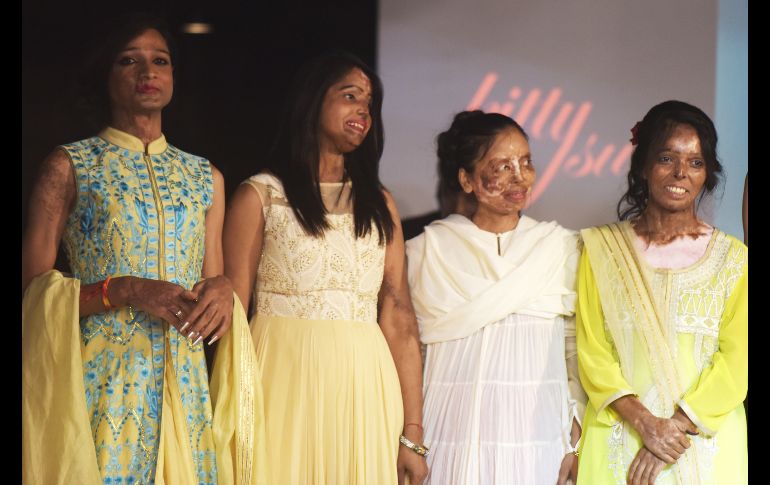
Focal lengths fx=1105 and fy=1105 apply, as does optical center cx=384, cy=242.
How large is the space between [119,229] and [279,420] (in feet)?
2.65

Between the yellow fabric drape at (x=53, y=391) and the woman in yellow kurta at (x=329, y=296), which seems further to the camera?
the woman in yellow kurta at (x=329, y=296)

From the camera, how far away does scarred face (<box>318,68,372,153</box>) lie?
153 inches

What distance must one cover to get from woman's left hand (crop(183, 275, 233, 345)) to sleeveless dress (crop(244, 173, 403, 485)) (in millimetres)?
277

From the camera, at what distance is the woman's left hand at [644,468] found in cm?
366

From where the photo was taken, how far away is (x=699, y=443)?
12.2ft

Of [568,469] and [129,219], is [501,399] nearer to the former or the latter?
[568,469]

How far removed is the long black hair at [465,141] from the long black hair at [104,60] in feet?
3.63

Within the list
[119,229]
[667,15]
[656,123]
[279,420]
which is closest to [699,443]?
[656,123]

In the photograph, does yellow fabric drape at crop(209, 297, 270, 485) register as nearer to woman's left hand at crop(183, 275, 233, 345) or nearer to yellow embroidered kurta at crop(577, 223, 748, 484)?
woman's left hand at crop(183, 275, 233, 345)

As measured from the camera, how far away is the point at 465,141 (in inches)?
161

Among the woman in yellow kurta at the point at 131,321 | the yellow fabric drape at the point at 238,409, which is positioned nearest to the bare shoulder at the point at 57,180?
the woman in yellow kurta at the point at 131,321

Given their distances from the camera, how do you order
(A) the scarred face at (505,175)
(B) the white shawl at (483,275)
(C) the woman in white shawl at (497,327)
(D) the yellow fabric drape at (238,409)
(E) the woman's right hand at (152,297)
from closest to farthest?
(E) the woman's right hand at (152,297) → (D) the yellow fabric drape at (238,409) → (C) the woman in white shawl at (497,327) → (B) the white shawl at (483,275) → (A) the scarred face at (505,175)

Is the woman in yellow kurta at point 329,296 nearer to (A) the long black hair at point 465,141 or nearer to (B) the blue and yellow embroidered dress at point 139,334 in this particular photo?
(B) the blue and yellow embroidered dress at point 139,334
